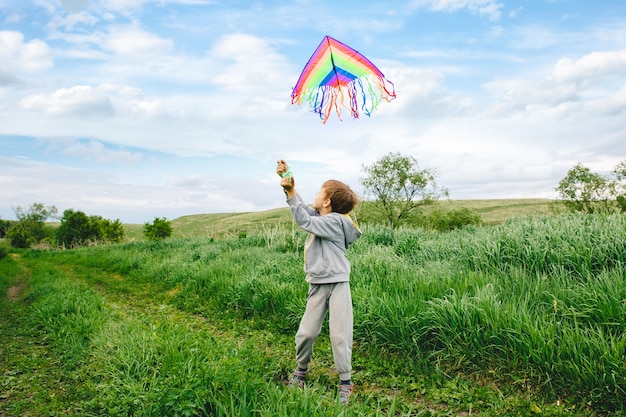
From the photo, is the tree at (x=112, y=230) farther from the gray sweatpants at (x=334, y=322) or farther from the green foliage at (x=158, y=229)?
the gray sweatpants at (x=334, y=322)

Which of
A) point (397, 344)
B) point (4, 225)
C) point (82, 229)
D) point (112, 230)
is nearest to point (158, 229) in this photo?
point (112, 230)

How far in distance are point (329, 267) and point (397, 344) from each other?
64.4 inches

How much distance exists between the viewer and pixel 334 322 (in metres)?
3.92

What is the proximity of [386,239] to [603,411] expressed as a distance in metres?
6.73

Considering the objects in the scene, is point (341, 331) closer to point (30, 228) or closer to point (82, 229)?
point (82, 229)

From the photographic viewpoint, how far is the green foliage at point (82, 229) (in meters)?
42.8

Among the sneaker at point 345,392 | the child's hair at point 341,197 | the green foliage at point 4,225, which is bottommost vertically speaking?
the sneaker at point 345,392

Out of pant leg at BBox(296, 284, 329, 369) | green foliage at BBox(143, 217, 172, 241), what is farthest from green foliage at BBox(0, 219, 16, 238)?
pant leg at BBox(296, 284, 329, 369)

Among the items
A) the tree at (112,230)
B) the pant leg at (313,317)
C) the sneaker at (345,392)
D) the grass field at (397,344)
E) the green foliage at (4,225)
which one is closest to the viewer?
the grass field at (397,344)

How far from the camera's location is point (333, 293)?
3.97 m

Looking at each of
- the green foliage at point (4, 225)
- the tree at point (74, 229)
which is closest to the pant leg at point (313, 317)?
the tree at point (74, 229)

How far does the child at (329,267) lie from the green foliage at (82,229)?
43283 mm

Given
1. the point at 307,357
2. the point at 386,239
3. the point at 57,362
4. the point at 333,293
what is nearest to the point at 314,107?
the point at 333,293

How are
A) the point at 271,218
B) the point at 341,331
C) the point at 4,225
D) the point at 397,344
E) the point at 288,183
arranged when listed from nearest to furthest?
the point at 288,183, the point at 341,331, the point at 397,344, the point at 271,218, the point at 4,225
